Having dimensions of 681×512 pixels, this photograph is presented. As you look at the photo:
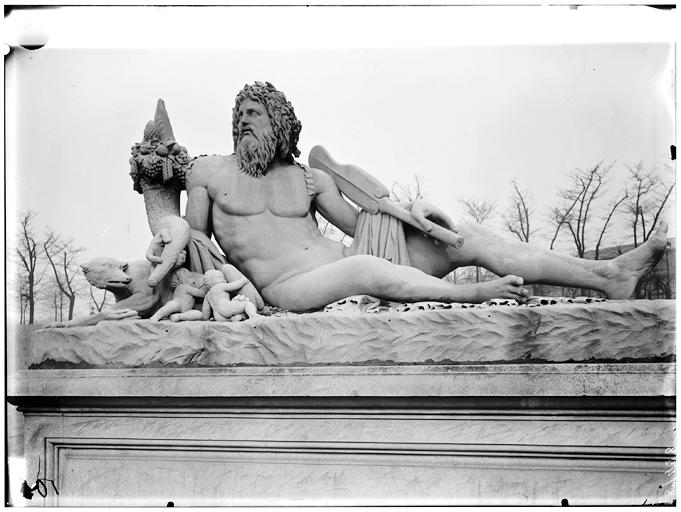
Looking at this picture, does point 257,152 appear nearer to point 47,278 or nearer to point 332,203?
point 332,203

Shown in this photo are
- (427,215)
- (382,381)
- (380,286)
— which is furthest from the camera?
(427,215)

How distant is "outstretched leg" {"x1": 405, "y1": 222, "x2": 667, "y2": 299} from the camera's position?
6754mm

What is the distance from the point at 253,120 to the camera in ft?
23.0

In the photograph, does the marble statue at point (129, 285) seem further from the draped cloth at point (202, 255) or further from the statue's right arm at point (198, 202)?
the statue's right arm at point (198, 202)

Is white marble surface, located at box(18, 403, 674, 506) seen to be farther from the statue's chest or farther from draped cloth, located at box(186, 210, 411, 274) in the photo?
the statue's chest

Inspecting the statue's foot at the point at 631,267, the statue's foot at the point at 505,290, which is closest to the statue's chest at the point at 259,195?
the statue's foot at the point at 505,290

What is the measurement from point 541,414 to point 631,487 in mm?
674

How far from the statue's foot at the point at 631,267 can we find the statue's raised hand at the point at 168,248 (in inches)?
108

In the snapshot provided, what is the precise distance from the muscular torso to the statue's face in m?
0.25

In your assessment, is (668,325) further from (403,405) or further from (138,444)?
(138,444)

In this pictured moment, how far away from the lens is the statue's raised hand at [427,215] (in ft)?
22.5

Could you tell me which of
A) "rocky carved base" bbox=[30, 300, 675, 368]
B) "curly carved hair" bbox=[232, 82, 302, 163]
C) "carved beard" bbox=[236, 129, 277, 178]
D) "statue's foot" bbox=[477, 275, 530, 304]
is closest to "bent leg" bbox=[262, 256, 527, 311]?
"statue's foot" bbox=[477, 275, 530, 304]

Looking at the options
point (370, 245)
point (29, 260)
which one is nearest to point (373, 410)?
point (370, 245)

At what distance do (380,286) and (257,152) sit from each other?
1270 mm
